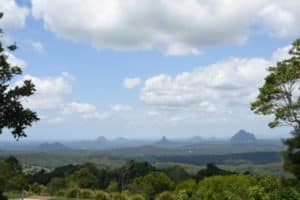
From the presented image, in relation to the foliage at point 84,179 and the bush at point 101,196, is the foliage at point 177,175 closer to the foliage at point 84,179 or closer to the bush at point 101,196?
the foliage at point 84,179

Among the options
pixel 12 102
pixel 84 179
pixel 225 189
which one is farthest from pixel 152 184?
pixel 12 102

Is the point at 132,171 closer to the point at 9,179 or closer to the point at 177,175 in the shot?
the point at 177,175

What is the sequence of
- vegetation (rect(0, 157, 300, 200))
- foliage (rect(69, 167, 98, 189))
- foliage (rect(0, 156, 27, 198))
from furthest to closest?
1. foliage (rect(69, 167, 98, 189))
2. foliage (rect(0, 156, 27, 198))
3. vegetation (rect(0, 157, 300, 200))

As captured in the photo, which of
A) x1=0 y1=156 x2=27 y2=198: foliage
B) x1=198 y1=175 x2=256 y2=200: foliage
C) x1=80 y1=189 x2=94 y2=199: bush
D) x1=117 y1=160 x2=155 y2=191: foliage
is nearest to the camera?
x1=198 y1=175 x2=256 y2=200: foliage

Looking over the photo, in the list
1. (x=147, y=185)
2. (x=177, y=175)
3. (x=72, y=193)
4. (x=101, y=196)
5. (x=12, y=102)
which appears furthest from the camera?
(x=177, y=175)

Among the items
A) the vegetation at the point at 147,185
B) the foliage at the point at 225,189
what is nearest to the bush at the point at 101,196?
the vegetation at the point at 147,185

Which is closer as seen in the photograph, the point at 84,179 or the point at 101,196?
the point at 101,196

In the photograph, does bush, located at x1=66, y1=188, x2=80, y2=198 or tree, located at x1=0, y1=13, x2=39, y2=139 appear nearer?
tree, located at x1=0, y1=13, x2=39, y2=139

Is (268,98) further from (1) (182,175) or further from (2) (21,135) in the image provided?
(1) (182,175)

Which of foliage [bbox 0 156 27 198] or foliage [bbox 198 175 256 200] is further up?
foliage [bbox 0 156 27 198]

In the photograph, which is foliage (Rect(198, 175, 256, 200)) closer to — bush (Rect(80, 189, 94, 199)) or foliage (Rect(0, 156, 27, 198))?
bush (Rect(80, 189, 94, 199))

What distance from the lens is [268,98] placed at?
22484mm

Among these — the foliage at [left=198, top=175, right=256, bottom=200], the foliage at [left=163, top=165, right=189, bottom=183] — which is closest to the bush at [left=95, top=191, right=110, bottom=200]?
the foliage at [left=198, top=175, right=256, bottom=200]

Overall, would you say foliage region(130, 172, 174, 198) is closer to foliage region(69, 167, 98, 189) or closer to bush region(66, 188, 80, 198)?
foliage region(69, 167, 98, 189)
